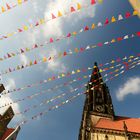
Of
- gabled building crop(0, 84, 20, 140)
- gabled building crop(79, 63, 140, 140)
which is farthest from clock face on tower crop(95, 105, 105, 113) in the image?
gabled building crop(0, 84, 20, 140)

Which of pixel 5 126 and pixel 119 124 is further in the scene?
pixel 119 124

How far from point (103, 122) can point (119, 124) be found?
97.6 inches

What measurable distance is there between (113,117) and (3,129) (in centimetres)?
1765

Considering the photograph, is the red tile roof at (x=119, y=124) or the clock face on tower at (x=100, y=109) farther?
the clock face on tower at (x=100, y=109)

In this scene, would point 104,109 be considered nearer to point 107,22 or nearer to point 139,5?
point 107,22

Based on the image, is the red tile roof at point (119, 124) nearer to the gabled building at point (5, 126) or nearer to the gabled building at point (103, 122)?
the gabled building at point (103, 122)

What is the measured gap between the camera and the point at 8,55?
11.0m

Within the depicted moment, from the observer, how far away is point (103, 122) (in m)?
29.0

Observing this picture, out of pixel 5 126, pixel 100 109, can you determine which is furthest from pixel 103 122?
pixel 5 126

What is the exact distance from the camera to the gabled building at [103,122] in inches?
942

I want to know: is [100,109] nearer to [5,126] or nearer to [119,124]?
[119,124]

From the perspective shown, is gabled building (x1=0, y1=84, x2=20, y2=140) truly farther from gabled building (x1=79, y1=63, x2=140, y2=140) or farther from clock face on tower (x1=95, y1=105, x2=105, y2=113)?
clock face on tower (x1=95, y1=105, x2=105, y2=113)

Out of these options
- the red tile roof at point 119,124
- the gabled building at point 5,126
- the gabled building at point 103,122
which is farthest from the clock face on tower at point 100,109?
the gabled building at point 5,126

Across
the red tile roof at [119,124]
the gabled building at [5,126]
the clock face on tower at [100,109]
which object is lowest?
the gabled building at [5,126]
